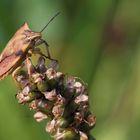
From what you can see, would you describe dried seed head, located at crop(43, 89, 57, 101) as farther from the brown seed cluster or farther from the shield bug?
the shield bug

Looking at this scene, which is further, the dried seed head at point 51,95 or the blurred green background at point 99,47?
the blurred green background at point 99,47

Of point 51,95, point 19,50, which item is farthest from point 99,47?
point 51,95

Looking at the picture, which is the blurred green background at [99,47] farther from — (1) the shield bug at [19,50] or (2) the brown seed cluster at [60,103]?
(2) the brown seed cluster at [60,103]

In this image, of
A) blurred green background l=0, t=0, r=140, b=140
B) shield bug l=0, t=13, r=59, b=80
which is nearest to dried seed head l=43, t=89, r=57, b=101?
shield bug l=0, t=13, r=59, b=80

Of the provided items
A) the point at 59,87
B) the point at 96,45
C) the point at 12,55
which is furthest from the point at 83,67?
the point at 59,87

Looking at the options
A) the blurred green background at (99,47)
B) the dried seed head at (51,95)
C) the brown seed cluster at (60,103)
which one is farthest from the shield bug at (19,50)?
the blurred green background at (99,47)
